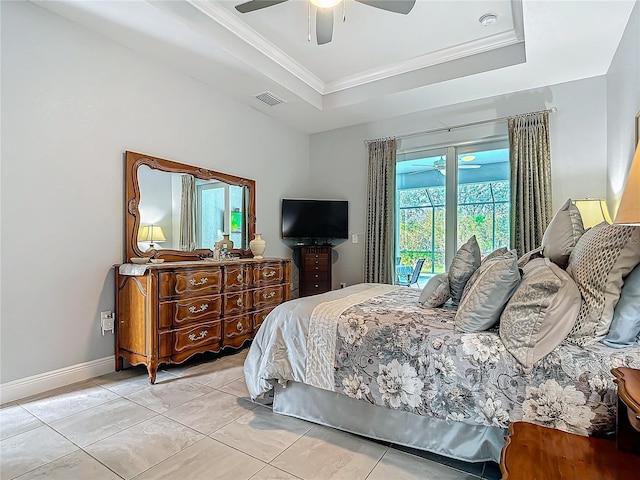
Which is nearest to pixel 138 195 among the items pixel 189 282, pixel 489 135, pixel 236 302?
pixel 189 282

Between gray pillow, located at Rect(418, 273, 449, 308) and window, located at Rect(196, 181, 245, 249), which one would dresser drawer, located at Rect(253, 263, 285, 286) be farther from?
gray pillow, located at Rect(418, 273, 449, 308)

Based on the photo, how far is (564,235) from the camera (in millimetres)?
1997

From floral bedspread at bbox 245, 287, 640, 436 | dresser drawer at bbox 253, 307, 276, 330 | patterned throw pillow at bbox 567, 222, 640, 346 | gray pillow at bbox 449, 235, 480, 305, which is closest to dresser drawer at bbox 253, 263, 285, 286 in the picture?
dresser drawer at bbox 253, 307, 276, 330

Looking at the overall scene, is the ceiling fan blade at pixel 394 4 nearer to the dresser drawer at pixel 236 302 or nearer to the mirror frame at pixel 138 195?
the mirror frame at pixel 138 195

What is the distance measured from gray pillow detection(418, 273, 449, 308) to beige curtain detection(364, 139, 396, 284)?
248cm

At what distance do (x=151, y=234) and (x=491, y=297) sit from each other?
2957 mm

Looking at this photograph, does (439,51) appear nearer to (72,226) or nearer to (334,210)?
(334,210)

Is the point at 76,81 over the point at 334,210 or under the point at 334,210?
over

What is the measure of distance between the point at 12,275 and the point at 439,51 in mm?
4283

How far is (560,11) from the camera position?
249 cm

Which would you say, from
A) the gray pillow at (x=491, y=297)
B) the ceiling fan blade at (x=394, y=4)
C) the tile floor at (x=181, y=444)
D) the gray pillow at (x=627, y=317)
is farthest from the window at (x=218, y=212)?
the gray pillow at (x=627, y=317)

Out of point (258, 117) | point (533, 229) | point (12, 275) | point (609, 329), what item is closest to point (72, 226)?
point (12, 275)

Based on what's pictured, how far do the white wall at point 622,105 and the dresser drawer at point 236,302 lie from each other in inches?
134

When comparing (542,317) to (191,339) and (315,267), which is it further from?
(315,267)
